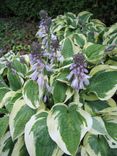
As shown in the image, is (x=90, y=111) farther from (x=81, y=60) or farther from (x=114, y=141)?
(x=81, y=60)

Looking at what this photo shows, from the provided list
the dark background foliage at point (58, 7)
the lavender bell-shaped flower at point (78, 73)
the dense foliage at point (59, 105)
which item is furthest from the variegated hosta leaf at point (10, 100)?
the dark background foliage at point (58, 7)

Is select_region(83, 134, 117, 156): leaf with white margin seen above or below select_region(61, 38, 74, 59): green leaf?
below

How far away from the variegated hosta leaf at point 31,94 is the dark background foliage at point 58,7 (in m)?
2.55

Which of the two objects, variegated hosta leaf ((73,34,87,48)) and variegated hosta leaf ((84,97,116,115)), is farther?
variegated hosta leaf ((73,34,87,48))

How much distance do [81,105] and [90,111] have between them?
5.6 inches

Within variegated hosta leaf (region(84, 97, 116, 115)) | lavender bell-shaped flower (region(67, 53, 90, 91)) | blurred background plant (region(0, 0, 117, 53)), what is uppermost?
lavender bell-shaped flower (region(67, 53, 90, 91))

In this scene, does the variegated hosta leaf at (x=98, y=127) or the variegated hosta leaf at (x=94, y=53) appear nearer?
the variegated hosta leaf at (x=98, y=127)

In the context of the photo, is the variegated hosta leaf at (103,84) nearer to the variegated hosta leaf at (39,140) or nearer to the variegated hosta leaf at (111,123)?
the variegated hosta leaf at (111,123)

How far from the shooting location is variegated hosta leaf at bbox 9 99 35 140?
8.83 ft

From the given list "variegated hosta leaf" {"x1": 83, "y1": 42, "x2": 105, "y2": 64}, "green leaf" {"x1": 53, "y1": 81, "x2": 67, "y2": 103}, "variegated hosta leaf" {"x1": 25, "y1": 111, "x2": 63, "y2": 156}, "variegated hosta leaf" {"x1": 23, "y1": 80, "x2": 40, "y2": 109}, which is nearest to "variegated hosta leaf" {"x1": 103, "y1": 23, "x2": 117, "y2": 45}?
"variegated hosta leaf" {"x1": 83, "y1": 42, "x2": 105, "y2": 64}

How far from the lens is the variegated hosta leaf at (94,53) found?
3020 mm

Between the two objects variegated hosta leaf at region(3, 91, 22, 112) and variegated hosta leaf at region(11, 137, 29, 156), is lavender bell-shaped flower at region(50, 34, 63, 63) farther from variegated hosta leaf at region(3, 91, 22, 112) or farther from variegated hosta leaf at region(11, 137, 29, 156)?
variegated hosta leaf at region(11, 137, 29, 156)

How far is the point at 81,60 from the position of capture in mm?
2459

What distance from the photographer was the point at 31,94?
2.83 meters
